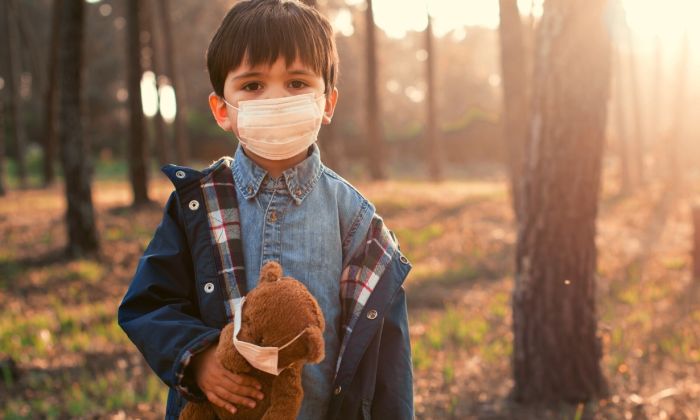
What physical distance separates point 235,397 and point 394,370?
→ 0.60 meters

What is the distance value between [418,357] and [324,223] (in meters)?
3.77

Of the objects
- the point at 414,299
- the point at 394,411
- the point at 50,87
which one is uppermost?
the point at 50,87

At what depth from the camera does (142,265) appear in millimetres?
2059

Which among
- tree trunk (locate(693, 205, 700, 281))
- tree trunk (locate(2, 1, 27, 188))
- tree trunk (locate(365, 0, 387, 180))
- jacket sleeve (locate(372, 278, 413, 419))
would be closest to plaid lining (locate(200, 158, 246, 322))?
jacket sleeve (locate(372, 278, 413, 419))

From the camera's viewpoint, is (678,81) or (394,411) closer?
(394,411)

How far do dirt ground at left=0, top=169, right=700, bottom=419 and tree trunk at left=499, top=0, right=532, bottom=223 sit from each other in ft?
4.92

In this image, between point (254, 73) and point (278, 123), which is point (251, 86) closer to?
point (254, 73)

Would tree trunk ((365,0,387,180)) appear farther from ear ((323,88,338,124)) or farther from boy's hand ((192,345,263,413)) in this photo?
boy's hand ((192,345,263,413))

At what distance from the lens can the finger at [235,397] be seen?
1.83 meters

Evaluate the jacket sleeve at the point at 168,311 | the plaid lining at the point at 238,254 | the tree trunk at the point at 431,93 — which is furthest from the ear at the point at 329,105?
the tree trunk at the point at 431,93

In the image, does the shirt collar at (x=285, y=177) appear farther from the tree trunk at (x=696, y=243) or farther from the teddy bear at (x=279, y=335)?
the tree trunk at (x=696, y=243)

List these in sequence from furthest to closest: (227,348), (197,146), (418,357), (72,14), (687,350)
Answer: (197,146) < (72,14) < (687,350) < (418,357) < (227,348)

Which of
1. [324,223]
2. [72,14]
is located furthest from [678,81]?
[324,223]

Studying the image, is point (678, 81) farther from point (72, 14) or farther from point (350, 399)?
point (350, 399)
